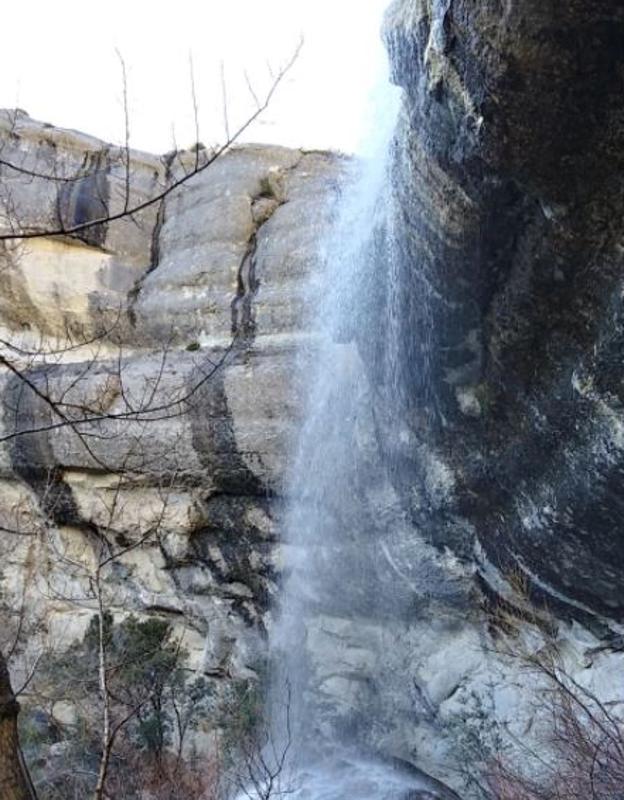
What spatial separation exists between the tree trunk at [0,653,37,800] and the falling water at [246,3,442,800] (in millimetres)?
4443

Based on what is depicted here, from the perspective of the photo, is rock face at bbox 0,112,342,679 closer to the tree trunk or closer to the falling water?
the falling water

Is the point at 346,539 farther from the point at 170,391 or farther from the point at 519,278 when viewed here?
the point at 519,278

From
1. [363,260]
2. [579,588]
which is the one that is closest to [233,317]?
[363,260]

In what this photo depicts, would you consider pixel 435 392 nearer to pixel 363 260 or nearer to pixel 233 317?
pixel 363 260

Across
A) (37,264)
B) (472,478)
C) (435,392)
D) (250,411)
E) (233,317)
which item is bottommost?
(472,478)

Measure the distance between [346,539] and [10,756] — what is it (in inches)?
211

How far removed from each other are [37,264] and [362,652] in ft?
26.5

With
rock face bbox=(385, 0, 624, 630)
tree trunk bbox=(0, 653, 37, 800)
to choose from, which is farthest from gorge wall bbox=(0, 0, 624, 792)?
tree trunk bbox=(0, 653, 37, 800)

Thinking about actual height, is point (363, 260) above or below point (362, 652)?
above

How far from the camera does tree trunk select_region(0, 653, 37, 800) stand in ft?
8.50

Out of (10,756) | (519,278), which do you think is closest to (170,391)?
(519,278)

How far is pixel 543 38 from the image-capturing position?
11.5 ft

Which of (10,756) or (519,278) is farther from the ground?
(519,278)

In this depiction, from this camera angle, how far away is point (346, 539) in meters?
7.81
